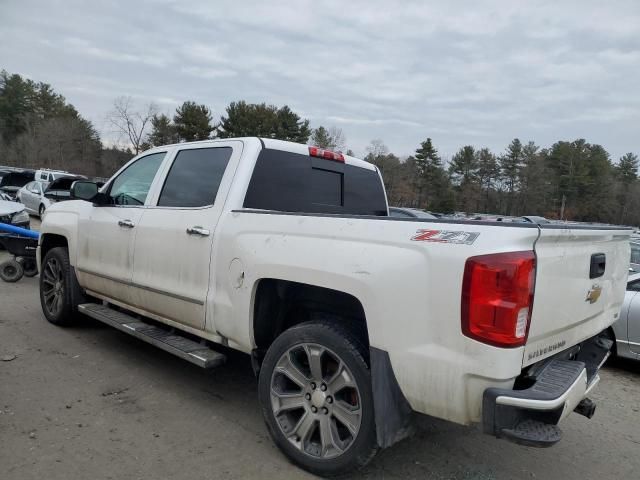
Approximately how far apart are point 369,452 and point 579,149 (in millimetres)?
80921

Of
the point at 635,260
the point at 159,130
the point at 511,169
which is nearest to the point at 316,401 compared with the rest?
the point at 635,260

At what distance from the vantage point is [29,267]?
8.67m

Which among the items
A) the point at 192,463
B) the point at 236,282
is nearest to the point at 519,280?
the point at 236,282

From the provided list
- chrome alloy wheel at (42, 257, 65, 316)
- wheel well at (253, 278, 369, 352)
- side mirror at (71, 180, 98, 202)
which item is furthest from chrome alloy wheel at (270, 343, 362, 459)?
chrome alloy wheel at (42, 257, 65, 316)

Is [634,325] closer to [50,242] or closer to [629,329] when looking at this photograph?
[629,329]

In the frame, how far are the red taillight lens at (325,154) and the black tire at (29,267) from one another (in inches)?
261

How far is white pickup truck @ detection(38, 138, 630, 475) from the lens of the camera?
2.29 metres

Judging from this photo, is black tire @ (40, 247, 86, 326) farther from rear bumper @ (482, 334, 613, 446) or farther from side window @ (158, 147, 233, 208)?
rear bumper @ (482, 334, 613, 446)

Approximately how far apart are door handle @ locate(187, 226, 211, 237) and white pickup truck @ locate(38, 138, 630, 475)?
10mm

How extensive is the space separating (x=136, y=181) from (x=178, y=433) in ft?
8.03

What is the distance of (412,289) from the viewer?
244 cm

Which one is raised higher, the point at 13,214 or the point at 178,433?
the point at 13,214

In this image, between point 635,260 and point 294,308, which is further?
point 635,260

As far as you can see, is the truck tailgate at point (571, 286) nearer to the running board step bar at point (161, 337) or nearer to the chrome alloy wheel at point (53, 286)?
the running board step bar at point (161, 337)
